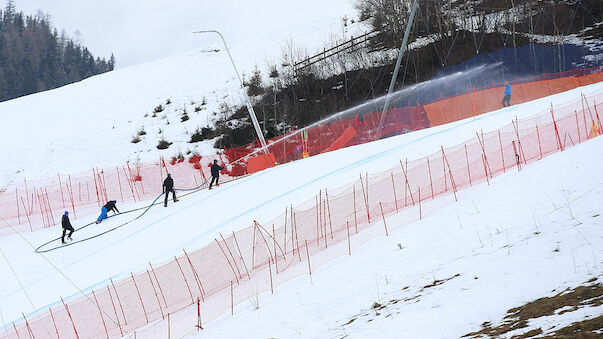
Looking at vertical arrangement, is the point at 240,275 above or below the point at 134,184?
below

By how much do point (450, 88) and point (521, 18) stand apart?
1351 centimetres

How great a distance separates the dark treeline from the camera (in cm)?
11394

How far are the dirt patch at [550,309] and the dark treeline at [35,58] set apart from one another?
4761 inches

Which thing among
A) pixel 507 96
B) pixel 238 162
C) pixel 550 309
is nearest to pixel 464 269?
pixel 550 309

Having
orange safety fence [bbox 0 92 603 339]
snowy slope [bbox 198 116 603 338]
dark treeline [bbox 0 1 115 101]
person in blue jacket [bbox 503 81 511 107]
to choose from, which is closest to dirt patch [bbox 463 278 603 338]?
snowy slope [bbox 198 116 603 338]

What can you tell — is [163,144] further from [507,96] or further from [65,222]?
[507,96]

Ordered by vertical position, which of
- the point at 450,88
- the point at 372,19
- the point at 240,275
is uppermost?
the point at 372,19

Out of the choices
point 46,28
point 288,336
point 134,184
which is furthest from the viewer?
point 46,28

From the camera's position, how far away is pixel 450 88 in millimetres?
35531

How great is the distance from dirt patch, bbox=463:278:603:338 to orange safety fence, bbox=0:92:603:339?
6753 mm

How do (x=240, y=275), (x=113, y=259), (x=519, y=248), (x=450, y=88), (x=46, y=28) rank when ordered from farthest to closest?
(x=46, y=28), (x=450, y=88), (x=113, y=259), (x=240, y=275), (x=519, y=248)

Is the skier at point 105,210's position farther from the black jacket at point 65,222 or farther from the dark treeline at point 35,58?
the dark treeline at point 35,58

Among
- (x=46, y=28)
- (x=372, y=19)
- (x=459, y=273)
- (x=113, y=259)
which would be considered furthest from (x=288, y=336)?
(x=46, y=28)

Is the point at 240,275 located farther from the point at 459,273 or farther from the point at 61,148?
the point at 61,148
